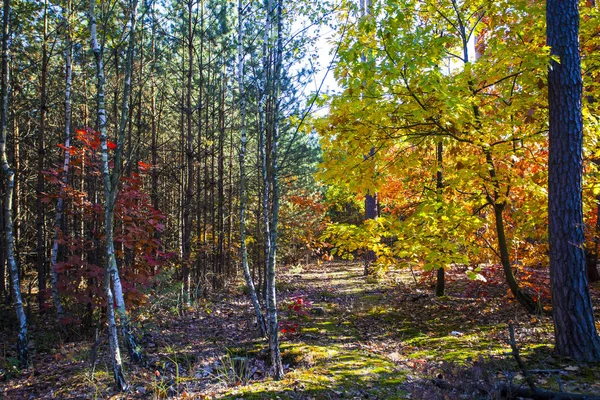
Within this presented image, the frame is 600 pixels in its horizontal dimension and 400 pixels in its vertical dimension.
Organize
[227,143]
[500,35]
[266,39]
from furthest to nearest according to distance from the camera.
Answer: [227,143]
[500,35]
[266,39]

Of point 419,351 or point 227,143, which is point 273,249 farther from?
point 227,143

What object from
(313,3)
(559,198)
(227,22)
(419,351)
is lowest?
(419,351)

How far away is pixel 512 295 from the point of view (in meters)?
7.38

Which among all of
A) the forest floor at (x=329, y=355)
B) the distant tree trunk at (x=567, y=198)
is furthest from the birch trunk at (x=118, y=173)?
the distant tree trunk at (x=567, y=198)

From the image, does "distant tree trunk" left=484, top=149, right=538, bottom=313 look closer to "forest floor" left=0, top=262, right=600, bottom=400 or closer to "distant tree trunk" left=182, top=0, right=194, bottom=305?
"forest floor" left=0, top=262, right=600, bottom=400

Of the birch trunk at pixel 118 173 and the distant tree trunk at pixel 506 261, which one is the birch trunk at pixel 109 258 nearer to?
the birch trunk at pixel 118 173

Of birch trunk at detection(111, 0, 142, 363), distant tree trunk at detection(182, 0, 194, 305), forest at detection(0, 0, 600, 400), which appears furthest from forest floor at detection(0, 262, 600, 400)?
birch trunk at detection(111, 0, 142, 363)

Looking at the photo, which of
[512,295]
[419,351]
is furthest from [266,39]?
[512,295]

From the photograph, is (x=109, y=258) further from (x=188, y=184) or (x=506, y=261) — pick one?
(x=506, y=261)

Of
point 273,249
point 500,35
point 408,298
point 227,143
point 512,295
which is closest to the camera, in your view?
point 273,249

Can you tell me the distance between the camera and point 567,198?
4516mm

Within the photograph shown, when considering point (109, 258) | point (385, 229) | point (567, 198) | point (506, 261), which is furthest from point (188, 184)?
point (567, 198)

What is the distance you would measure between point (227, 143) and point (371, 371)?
1211 cm

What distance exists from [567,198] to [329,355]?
12.2 feet
